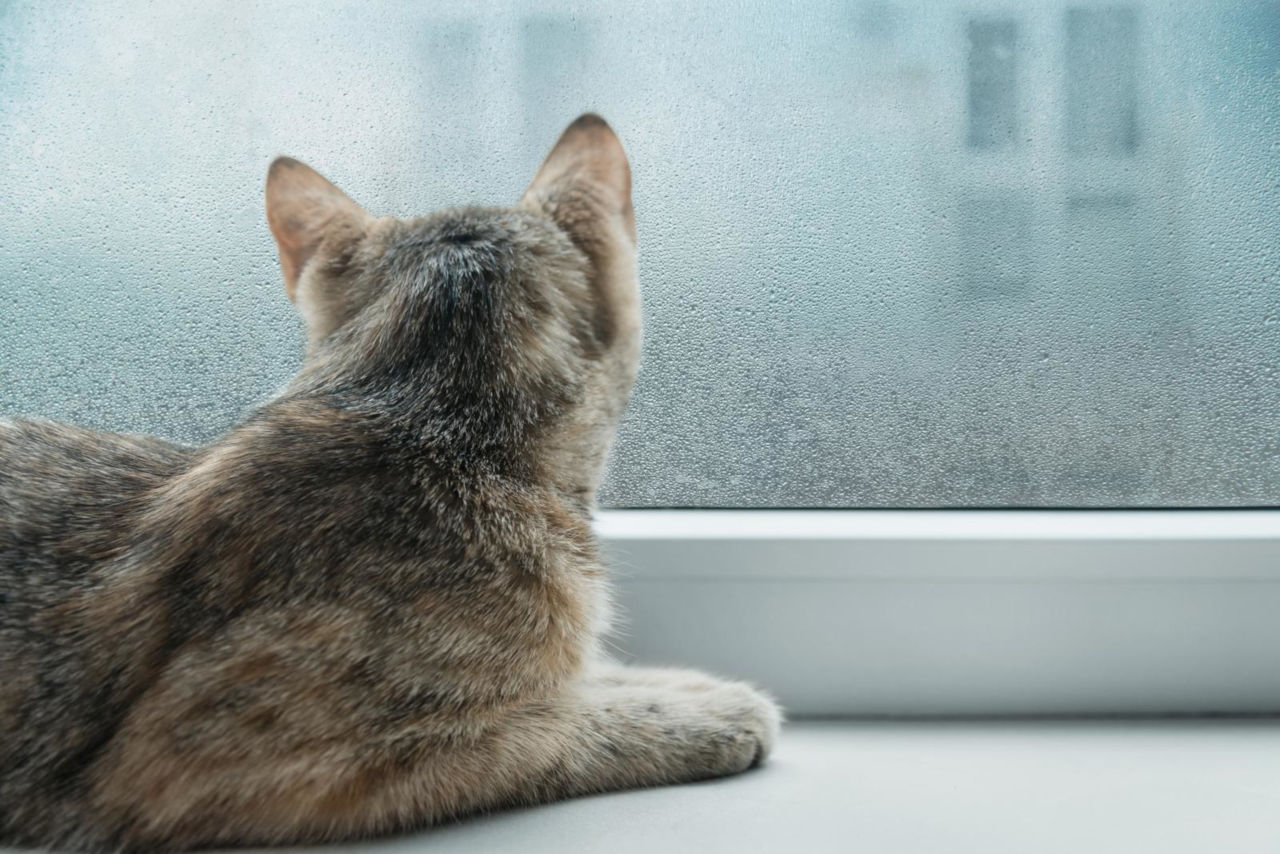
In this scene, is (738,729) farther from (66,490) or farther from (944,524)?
(66,490)

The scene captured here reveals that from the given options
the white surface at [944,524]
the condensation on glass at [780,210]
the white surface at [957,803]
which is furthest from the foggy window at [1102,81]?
the white surface at [957,803]

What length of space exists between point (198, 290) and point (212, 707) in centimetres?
63

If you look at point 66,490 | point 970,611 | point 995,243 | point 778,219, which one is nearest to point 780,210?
point 778,219

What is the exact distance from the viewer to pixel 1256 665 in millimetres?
1085

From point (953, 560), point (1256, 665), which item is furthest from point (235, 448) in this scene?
point (1256, 665)

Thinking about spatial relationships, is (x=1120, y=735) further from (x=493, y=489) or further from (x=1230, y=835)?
(x=493, y=489)

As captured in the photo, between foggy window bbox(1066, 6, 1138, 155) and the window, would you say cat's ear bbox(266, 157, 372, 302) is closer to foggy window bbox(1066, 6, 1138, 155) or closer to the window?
the window

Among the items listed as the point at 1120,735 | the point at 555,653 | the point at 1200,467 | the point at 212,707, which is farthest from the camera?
the point at 1200,467

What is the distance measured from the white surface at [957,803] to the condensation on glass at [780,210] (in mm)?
285

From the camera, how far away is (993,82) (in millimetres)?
1209

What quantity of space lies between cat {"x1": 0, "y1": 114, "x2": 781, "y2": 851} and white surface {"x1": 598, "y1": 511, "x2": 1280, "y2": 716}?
124 millimetres

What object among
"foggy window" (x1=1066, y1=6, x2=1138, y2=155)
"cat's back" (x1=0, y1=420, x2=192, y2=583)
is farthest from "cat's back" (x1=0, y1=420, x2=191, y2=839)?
"foggy window" (x1=1066, y1=6, x2=1138, y2=155)

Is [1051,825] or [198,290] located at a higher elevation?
[198,290]

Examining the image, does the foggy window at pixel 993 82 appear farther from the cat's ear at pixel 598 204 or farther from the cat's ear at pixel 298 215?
the cat's ear at pixel 298 215
